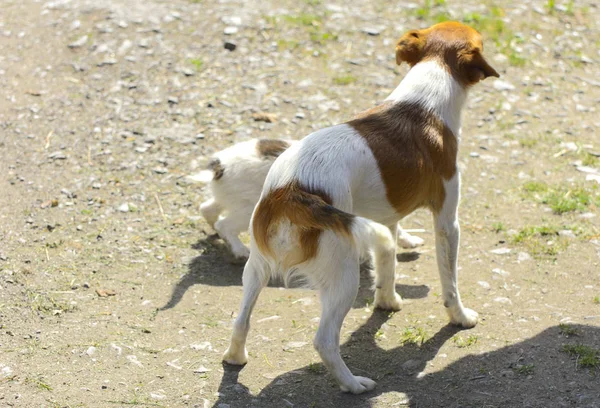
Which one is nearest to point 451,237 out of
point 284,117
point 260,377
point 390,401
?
point 390,401

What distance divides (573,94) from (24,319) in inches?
253

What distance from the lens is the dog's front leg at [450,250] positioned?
5035mm

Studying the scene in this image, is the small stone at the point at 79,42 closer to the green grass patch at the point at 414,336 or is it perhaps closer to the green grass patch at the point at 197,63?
the green grass patch at the point at 197,63

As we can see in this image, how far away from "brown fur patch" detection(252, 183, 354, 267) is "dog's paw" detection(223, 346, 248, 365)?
75 centimetres

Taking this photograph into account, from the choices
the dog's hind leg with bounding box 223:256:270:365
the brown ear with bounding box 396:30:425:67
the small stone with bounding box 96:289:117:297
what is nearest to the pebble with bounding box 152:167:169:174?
the small stone with bounding box 96:289:117:297

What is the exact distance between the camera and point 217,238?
6.61 m

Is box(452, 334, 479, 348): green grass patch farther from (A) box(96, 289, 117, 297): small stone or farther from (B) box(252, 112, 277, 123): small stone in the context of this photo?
(B) box(252, 112, 277, 123): small stone

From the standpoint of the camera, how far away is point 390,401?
14.6ft

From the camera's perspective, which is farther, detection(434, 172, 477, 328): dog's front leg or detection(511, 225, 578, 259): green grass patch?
detection(511, 225, 578, 259): green grass patch

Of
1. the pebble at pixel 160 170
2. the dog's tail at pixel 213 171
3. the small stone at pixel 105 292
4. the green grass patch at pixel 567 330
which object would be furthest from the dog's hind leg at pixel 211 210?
the green grass patch at pixel 567 330

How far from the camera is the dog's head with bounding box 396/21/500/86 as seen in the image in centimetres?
517

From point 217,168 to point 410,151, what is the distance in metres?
2.02

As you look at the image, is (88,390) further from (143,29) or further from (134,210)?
(143,29)

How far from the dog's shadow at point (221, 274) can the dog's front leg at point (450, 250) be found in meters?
0.57
